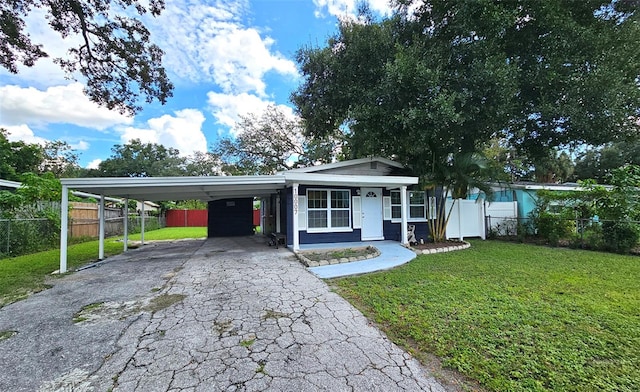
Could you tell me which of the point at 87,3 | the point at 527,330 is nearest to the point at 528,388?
the point at 527,330

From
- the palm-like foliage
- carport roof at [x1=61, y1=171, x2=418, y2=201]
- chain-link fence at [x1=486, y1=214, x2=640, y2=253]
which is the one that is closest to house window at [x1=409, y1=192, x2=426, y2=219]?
the palm-like foliage

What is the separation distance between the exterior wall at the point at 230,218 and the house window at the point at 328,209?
7.46m

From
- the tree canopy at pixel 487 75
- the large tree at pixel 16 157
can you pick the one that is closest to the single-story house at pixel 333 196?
the tree canopy at pixel 487 75

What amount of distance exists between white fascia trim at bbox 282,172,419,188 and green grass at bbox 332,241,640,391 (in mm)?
3413

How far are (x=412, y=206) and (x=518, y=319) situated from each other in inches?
320

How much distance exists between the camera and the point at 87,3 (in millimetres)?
7422

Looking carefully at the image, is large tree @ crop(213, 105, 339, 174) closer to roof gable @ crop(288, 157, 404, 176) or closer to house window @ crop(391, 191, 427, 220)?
roof gable @ crop(288, 157, 404, 176)

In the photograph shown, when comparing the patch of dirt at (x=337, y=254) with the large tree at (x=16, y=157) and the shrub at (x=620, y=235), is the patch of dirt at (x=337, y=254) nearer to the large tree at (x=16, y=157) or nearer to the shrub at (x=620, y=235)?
the shrub at (x=620, y=235)

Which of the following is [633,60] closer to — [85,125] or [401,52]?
[401,52]

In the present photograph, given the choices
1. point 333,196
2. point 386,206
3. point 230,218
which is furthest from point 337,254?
point 230,218

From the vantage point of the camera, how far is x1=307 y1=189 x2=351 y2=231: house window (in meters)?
10.0

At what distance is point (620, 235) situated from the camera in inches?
338

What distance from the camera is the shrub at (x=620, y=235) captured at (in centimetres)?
837

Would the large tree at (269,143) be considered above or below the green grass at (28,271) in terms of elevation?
above
